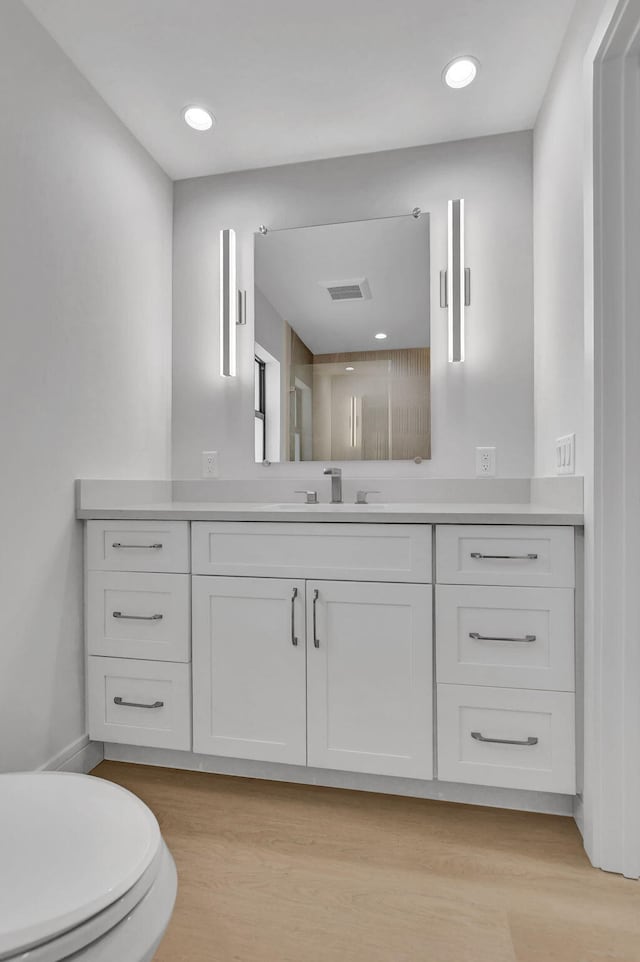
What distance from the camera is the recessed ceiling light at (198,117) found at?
1.97 m

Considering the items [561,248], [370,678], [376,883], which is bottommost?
[376,883]

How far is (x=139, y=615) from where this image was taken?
1.73m

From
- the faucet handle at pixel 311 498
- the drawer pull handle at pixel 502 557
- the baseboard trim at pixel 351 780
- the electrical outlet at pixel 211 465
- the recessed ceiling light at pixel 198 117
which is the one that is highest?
the recessed ceiling light at pixel 198 117

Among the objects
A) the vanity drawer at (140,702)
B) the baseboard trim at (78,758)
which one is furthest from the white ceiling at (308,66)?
the baseboard trim at (78,758)

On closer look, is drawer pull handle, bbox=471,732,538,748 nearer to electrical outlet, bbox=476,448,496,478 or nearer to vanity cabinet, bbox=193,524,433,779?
vanity cabinet, bbox=193,524,433,779

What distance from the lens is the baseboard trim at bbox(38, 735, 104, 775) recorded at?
1.64 m

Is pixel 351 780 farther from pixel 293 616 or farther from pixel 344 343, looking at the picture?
pixel 344 343

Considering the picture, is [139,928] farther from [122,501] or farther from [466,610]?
[122,501]

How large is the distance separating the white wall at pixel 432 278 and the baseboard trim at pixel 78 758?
1.11 metres

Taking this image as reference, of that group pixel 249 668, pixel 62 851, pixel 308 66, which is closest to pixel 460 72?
pixel 308 66

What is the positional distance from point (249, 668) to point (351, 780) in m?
0.46

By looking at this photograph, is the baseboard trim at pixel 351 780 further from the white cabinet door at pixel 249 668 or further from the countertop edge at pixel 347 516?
the countertop edge at pixel 347 516

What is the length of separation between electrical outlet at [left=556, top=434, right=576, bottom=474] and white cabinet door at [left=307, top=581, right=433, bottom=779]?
0.56 metres

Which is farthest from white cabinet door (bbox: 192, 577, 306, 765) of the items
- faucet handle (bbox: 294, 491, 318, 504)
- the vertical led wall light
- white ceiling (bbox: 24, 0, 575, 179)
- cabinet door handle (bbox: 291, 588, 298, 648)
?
white ceiling (bbox: 24, 0, 575, 179)
